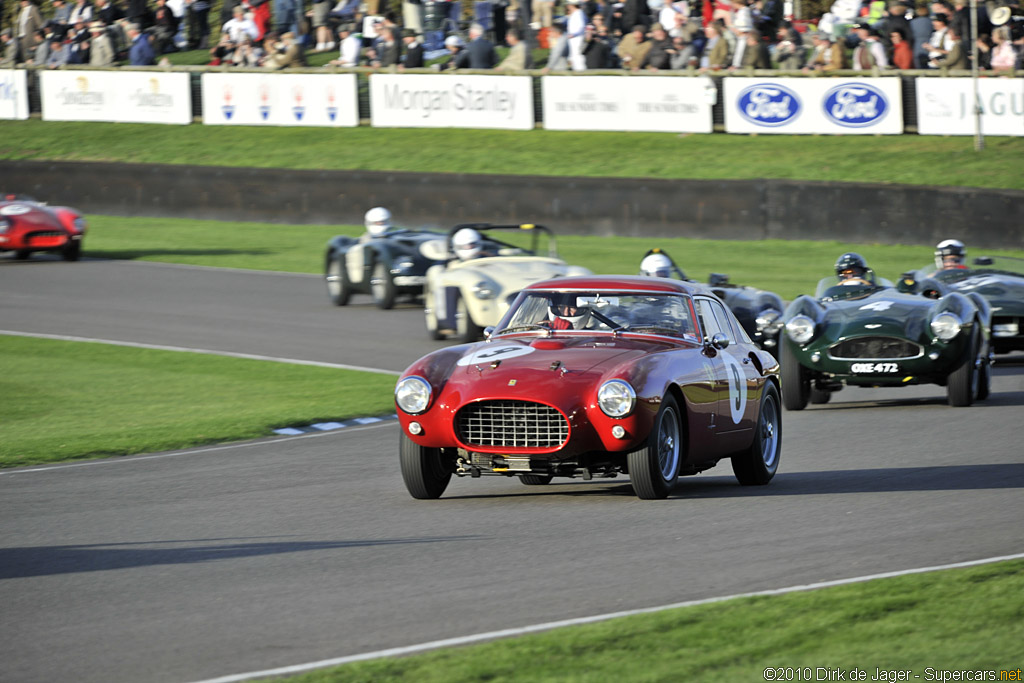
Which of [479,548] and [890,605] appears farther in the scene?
[479,548]

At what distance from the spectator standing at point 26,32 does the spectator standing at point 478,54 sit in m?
11.3

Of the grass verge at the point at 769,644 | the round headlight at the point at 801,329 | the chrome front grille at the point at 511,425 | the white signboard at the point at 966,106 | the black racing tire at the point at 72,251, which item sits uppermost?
the white signboard at the point at 966,106

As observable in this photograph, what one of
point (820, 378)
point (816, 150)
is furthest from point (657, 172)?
point (820, 378)

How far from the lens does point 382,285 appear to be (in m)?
20.4

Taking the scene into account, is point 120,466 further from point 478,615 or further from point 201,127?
point 201,127

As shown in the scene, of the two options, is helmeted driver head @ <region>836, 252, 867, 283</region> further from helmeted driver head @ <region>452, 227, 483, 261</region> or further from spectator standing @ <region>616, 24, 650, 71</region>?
spectator standing @ <region>616, 24, 650, 71</region>

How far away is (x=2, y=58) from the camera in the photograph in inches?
1437

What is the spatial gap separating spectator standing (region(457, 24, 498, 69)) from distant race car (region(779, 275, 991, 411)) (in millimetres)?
16735

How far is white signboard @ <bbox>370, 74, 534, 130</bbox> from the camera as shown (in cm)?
2912

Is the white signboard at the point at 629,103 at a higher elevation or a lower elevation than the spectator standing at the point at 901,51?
lower

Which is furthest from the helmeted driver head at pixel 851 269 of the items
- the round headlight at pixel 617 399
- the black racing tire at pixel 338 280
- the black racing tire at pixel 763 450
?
the black racing tire at pixel 338 280

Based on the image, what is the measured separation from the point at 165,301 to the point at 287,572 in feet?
49.3

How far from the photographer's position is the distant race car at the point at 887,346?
12.6 meters

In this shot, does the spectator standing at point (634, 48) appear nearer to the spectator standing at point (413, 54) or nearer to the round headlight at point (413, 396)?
the spectator standing at point (413, 54)
